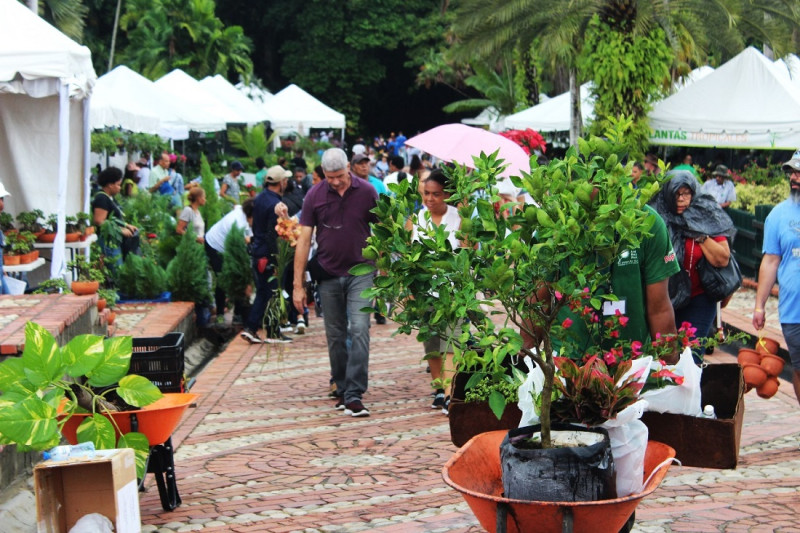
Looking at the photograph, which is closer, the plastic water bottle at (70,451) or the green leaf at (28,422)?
the green leaf at (28,422)

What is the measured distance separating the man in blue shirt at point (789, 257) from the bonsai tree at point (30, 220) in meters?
6.74

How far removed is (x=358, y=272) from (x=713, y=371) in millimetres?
1754

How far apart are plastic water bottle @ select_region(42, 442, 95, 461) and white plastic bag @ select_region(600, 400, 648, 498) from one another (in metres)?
2.29

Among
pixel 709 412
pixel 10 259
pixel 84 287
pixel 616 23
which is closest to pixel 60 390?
pixel 709 412

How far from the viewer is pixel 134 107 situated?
60.9ft

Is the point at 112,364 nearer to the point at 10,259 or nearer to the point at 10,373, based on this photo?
the point at 10,373

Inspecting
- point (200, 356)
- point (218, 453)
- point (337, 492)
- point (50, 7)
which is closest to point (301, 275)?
point (218, 453)

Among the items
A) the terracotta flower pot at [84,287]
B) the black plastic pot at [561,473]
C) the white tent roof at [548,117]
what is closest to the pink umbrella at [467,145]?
the terracotta flower pot at [84,287]

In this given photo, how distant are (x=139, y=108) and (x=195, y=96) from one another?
4.78 m

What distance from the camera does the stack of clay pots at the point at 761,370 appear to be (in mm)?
6566

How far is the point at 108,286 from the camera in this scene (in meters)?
12.3

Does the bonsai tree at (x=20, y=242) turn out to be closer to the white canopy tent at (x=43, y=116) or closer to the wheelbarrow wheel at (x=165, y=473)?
the white canopy tent at (x=43, y=116)

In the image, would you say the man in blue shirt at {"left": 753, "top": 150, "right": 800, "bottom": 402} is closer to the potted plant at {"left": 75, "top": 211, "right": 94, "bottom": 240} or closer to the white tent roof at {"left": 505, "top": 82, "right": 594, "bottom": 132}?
the potted plant at {"left": 75, "top": 211, "right": 94, "bottom": 240}

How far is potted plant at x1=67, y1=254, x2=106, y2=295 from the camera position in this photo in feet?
30.1
